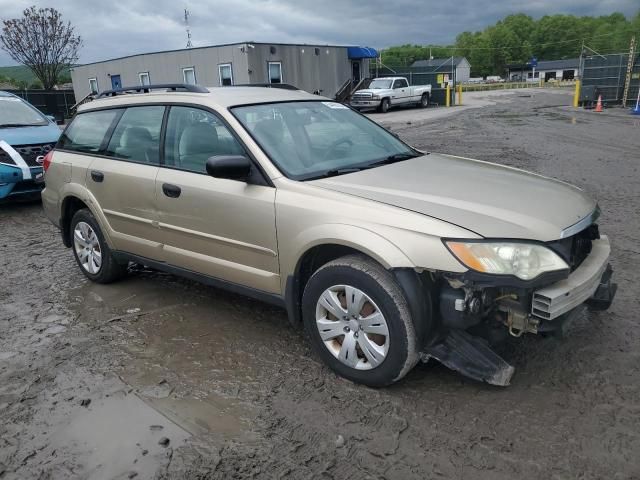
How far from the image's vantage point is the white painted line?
315 inches

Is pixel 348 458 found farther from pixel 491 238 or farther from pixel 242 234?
pixel 242 234

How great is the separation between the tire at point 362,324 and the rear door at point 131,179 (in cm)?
166

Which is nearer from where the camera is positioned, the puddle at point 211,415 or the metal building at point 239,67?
the puddle at point 211,415

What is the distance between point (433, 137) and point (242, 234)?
41.7 ft

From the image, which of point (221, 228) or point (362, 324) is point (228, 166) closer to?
point (221, 228)

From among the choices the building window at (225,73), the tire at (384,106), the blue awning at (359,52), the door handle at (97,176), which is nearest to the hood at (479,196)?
the door handle at (97,176)

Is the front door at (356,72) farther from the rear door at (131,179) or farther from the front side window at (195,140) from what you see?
the front side window at (195,140)

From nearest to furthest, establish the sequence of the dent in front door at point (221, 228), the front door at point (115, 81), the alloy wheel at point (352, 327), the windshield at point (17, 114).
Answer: the alloy wheel at point (352, 327) → the dent in front door at point (221, 228) → the windshield at point (17, 114) → the front door at point (115, 81)

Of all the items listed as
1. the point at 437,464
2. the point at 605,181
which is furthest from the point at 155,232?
the point at 605,181

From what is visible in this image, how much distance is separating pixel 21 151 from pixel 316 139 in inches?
244

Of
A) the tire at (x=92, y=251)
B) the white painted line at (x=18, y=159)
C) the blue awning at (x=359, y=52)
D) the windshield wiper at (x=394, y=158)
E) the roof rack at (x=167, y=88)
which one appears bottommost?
the tire at (x=92, y=251)

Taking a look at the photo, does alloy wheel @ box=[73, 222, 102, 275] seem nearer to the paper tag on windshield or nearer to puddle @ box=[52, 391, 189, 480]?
puddle @ box=[52, 391, 189, 480]

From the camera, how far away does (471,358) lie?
9.54 ft

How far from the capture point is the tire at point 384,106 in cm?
2794
